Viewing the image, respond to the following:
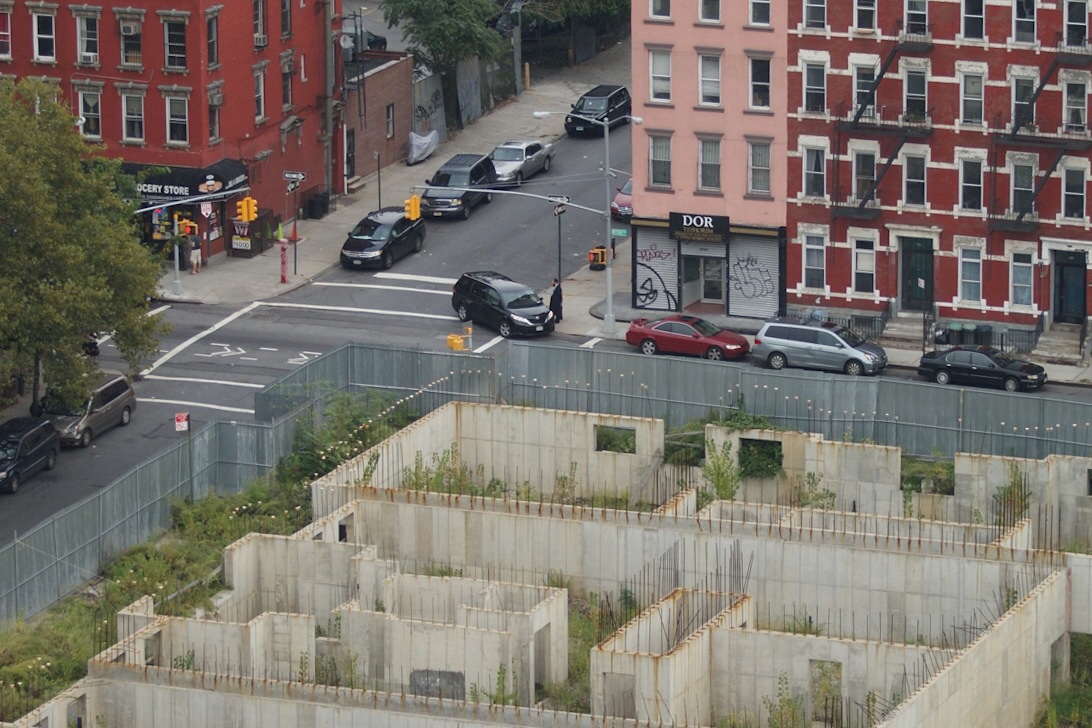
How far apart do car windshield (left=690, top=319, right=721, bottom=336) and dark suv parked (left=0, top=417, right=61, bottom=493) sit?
20.3m

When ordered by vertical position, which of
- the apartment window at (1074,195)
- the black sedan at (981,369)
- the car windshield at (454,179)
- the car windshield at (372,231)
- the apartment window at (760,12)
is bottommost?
the black sedan at (981,369)

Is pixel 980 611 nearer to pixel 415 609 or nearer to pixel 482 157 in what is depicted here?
pixel 415 609

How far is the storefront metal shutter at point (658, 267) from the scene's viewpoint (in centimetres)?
9162

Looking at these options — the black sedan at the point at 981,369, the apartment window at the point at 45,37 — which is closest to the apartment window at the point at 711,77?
the black sedan at the point at 981,369

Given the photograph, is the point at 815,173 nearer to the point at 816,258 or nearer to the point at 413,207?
the point at 816,258

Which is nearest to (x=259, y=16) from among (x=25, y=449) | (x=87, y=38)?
(x=87, y=38)

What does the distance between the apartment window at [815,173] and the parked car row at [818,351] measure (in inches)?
188

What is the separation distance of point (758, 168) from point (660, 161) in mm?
3230

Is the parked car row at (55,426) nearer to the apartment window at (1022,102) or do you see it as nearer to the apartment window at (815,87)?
the apartment window at (815,87)

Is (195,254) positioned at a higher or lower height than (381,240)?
lower

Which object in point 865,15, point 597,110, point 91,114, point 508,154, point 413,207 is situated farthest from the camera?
point 597,110

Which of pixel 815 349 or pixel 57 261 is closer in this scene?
pixel 57 261

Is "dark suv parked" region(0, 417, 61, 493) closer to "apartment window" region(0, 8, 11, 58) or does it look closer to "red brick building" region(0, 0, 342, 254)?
"red brick building" region(0, 0, 342, 254)

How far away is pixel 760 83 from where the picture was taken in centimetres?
8975
